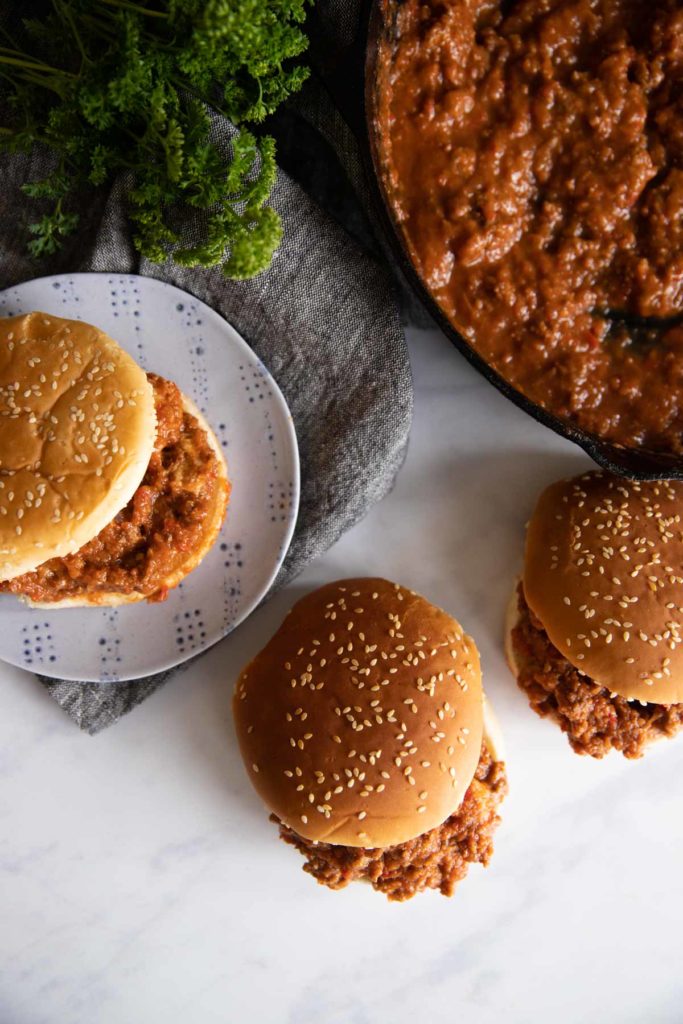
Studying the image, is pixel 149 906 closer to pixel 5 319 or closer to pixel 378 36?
pixel 5 319

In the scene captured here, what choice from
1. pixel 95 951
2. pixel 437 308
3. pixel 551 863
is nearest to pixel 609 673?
pixel 551 863

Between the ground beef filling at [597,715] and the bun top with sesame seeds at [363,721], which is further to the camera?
the ground beef filling at [597,715]

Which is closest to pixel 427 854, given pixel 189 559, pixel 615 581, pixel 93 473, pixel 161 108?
pixel 615 581

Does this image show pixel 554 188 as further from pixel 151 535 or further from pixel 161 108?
pixel 151 535

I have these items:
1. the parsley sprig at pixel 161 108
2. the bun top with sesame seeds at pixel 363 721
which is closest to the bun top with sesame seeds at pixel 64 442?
the parsley sprig at pixel 161 108

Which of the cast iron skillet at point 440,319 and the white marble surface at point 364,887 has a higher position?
the cast iron skillet at point 440,319

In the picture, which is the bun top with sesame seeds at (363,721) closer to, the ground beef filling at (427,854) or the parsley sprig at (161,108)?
the ground beef filling at (427,854)
